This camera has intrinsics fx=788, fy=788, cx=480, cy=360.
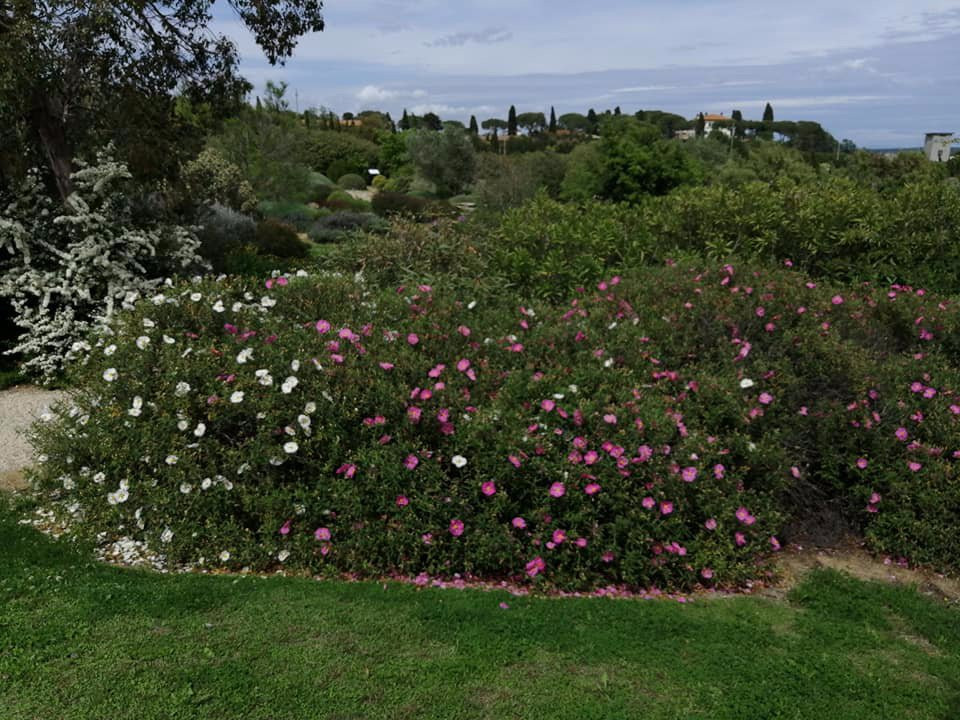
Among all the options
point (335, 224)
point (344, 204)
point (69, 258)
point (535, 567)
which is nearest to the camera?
point (535, 567)

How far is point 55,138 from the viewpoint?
848 cm

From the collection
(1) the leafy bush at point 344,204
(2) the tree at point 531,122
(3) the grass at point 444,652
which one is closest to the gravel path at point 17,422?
(3) the grass at point 444,652

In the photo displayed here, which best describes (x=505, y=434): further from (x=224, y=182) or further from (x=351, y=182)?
(x=351, y=182)

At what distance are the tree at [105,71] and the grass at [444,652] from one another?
5624 mm

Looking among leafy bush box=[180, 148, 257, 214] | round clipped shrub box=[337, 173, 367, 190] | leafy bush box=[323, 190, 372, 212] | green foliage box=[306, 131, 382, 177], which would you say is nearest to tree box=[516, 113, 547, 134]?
green foliage box=[306, 131, 382, 177]

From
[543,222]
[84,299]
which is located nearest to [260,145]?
[84,299]

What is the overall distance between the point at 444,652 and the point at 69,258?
642 centimetres

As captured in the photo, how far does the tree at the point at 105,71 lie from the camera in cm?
738

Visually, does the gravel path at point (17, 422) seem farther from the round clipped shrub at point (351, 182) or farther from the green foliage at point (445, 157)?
the round clipped shrub at point (351, 182)

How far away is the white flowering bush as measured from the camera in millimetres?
7520

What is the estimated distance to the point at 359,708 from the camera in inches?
105

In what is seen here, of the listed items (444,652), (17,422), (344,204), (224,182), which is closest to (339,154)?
(344,204)

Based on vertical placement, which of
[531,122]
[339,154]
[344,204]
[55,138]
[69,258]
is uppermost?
[531,122]

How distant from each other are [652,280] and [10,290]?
5.99 metres
